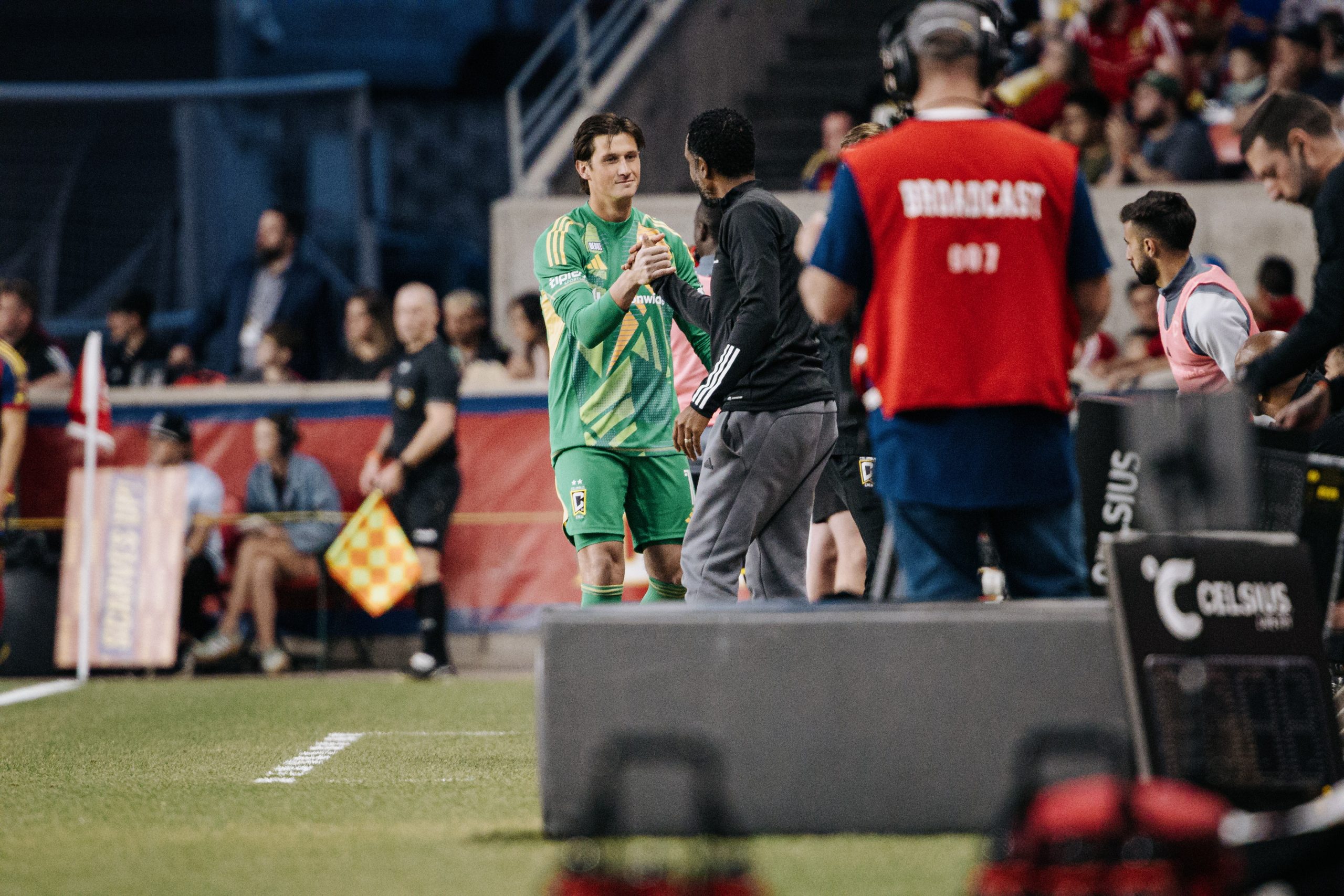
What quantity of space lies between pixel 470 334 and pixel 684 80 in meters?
4.81

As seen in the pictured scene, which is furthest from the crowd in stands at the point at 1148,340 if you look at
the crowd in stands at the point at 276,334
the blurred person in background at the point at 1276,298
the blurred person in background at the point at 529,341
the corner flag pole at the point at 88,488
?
the corner flag pole at the point at 88,488

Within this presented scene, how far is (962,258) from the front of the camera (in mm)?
4281

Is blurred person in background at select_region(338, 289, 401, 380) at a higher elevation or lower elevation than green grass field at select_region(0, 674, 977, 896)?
higher

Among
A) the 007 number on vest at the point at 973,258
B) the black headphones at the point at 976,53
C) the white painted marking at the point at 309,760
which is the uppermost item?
the black headphones at the point at 976,53

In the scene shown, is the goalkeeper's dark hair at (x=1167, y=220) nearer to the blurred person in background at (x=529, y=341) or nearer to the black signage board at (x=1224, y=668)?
the black signage board at (x=1224, y=668)

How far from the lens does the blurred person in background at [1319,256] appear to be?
4730 millimetres

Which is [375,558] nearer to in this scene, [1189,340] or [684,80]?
[684,80]

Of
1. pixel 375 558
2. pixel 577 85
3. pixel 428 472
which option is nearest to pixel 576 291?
pixel 428 472

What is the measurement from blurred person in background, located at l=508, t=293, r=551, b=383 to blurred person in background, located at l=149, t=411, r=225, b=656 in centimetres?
240

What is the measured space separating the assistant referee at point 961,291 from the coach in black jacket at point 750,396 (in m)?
1.61

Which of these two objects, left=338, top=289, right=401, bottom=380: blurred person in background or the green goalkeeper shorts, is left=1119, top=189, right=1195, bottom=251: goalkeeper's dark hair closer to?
the green goalkeeper shorts

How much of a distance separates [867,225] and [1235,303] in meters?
2.29

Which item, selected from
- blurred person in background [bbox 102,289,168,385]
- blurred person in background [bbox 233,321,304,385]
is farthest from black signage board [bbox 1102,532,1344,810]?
blurred person in background [bbox 102,289,168,385]

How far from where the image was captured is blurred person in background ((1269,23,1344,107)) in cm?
1351
